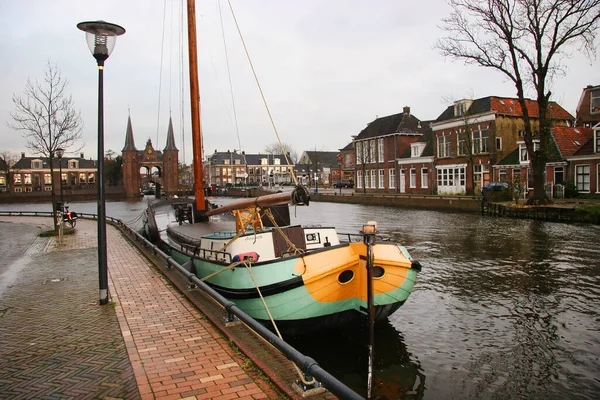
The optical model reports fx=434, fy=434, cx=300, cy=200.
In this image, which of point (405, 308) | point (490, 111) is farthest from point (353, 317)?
point (490, 111)

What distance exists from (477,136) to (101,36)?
4336cm

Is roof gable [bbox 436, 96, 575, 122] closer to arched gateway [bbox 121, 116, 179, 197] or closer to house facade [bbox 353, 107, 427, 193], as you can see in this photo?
house facade [bbox 353, 107, 427, 193]

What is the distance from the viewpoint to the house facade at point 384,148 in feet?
186

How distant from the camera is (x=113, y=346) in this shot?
6.19 metres

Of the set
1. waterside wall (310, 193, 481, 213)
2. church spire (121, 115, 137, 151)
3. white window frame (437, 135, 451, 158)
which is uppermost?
church spire (121, 115, 137, 151)

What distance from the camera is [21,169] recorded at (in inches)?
4144

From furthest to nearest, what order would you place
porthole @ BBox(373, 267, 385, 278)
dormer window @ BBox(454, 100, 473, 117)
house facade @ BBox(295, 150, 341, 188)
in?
1. house facade @ BBox(295, 150, 341, 188)
2. dormer window @ BBox(454, 100, 473, 117)
3. porthole @ BBox(373, 267, 385, 278)

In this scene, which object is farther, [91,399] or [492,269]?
[492,269]

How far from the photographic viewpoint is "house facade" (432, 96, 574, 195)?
43156 mm

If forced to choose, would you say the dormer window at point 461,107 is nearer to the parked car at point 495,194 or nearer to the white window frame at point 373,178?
the parked car at point 495,194

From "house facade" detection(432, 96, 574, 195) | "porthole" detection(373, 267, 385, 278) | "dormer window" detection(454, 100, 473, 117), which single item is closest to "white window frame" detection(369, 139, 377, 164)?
"house facade" detection(432, 96, 574, 195)

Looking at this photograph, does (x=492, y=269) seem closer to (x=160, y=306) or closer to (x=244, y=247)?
(x=244, y=247)

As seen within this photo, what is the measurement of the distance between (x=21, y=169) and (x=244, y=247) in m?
117

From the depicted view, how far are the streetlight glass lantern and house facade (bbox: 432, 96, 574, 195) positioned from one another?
134ft
